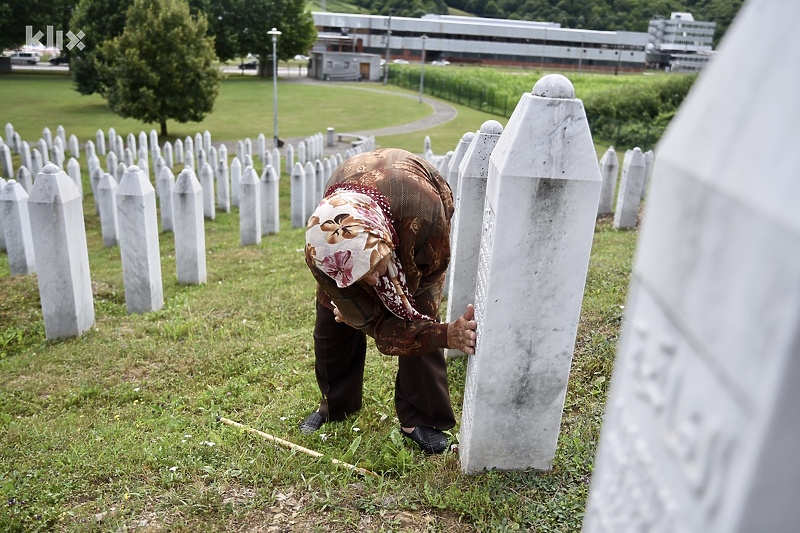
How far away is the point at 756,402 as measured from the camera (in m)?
0.80

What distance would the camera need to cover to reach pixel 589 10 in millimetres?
71188

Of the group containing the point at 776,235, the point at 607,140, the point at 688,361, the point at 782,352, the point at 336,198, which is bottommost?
the point at 607,140

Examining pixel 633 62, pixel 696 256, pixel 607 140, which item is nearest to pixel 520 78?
pixel 607 140

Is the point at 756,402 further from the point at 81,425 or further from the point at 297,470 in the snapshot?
the point at 81,425

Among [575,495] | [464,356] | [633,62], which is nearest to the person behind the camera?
[575,495]

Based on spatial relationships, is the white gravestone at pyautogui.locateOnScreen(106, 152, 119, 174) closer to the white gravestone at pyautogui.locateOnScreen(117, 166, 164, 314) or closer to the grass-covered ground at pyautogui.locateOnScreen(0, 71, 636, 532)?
the grass-covered ground at pyautogui.locateOnScreen(0, 71, 636, 532)

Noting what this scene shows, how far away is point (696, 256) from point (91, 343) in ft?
17.2

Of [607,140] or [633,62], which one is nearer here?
[607,140]

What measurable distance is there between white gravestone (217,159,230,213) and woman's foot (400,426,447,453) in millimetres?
8639

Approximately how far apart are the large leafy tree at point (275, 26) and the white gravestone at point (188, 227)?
39393 mm

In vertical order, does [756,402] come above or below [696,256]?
below

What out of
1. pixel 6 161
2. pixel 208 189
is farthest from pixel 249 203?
pixel 6 161

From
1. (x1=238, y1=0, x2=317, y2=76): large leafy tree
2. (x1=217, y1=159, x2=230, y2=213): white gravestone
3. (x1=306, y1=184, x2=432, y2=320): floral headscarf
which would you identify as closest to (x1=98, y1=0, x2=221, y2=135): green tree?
(x1=217, y1=159, x2=230, y2=213): white gravestone

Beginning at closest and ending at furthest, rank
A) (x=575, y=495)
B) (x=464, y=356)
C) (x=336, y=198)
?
(x=336, y=198) < (x=575, y=495) < (x=464, y=356)
